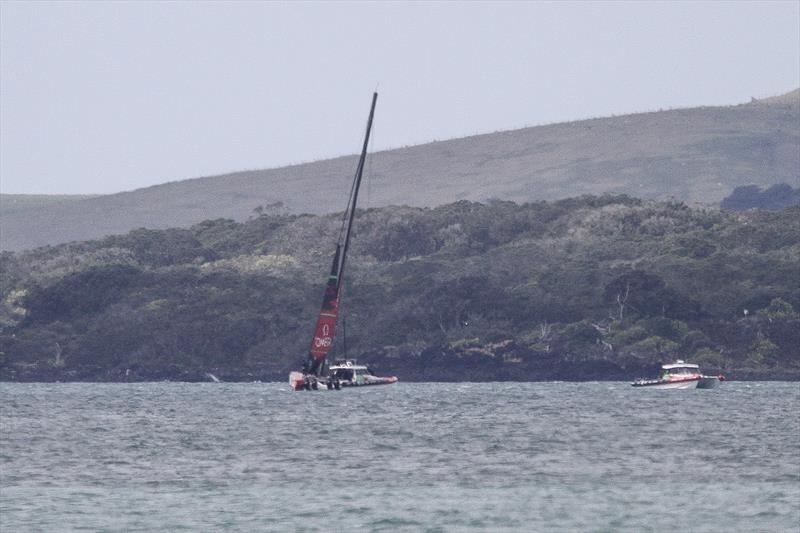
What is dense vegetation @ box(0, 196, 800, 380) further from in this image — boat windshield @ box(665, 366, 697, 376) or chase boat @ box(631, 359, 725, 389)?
chase boat @ box(631, 359, 725, 389)

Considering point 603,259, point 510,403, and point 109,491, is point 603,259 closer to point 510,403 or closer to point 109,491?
point 510,403

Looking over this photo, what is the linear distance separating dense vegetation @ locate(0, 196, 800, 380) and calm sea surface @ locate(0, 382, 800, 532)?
39.4 metres

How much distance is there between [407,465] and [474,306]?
90.9 metres

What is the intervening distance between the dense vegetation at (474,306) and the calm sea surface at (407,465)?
3944 centimetres

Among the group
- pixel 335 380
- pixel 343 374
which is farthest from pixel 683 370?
pixel 335 380

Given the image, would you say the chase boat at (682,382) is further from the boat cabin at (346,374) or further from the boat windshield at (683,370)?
the boat cabin at (346,374)

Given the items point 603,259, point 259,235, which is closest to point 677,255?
point 603,259

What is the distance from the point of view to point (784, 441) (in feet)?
213

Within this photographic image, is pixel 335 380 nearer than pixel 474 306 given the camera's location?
Yes

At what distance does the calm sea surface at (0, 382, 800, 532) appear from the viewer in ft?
141

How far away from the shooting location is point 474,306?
5787 inches

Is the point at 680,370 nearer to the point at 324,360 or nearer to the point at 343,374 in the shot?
the point at 343,374

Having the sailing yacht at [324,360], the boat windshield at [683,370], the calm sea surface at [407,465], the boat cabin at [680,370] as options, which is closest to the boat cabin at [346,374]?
the sailing yacht at [324,360]

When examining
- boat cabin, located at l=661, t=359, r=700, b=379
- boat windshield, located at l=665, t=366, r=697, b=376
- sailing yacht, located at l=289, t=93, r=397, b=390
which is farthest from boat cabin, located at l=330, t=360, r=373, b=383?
boat windshield, located at l=665, t=366, r=697, b=376
